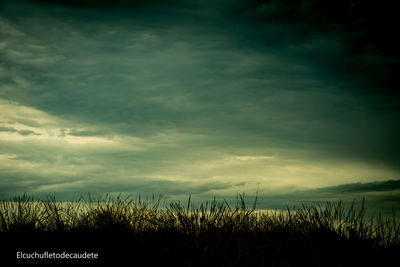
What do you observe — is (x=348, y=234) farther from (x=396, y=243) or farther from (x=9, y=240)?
(x=9, y=240)

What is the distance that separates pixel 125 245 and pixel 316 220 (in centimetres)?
334

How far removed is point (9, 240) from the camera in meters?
6.66

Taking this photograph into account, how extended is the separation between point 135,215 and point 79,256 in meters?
1.96

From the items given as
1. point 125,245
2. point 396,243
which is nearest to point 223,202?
point 125,245

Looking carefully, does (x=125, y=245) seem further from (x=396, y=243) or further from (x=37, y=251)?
(x=396, y=243)

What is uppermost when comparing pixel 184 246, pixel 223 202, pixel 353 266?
pixel 223 202

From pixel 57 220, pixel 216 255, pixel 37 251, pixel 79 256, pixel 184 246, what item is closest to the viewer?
pixel 216 255

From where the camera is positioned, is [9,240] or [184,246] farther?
[9,240]

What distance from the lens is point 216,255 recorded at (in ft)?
15.6

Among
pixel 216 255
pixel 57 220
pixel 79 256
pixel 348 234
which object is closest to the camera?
pixel 216 255

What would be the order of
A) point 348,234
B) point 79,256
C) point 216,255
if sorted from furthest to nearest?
point 348,234
point 79,256
point 216,255

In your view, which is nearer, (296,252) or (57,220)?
(296,252)

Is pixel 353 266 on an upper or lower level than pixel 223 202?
lower

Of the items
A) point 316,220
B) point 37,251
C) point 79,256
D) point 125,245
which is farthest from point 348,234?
point 37,251
